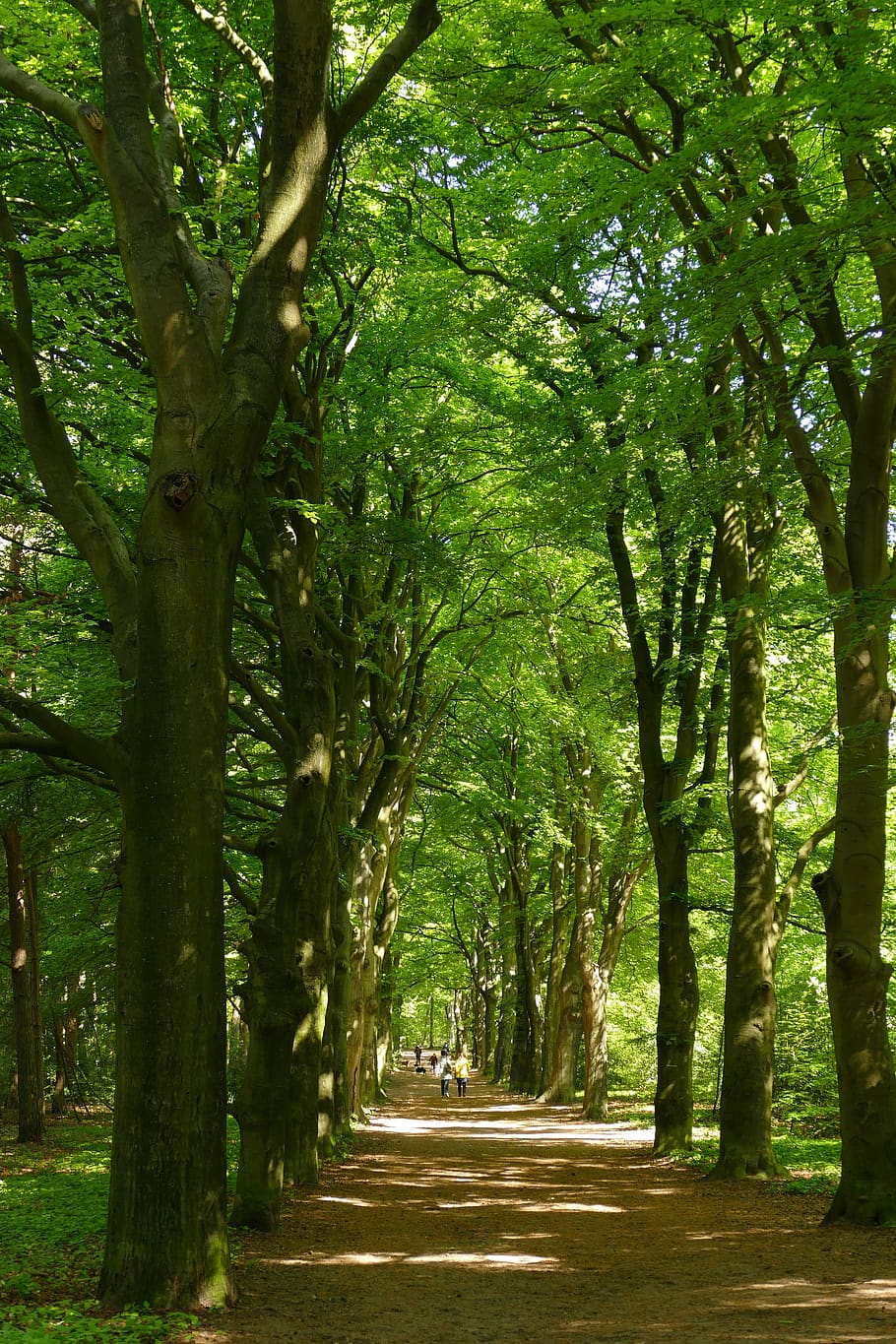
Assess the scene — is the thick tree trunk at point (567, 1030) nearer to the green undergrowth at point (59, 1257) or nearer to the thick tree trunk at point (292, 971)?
the green undergrowth at point (59, 1257)

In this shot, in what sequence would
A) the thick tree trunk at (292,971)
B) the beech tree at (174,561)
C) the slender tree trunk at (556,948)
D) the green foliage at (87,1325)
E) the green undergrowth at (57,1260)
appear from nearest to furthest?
1. the green foliage at (87,1325)
2. the green undergrowth at (57,1260)
3. the beech tree at (174,561)
4. the thick tree trunk at (292,971)
5. the slender tree trunk at (556,948)

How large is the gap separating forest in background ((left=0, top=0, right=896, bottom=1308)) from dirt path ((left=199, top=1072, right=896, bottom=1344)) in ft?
2.41

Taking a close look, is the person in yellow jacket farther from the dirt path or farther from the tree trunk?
the dirt path

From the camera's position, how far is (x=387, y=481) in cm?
1625

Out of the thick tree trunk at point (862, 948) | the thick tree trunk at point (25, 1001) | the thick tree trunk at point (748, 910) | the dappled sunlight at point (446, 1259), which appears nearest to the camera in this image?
the dappled sunlight at point (446, 1259)

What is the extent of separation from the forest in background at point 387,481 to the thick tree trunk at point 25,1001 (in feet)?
0.35

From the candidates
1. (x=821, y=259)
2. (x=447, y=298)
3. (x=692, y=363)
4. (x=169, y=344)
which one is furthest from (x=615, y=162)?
(x=169, y=344)

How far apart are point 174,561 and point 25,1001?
14261 millimetres

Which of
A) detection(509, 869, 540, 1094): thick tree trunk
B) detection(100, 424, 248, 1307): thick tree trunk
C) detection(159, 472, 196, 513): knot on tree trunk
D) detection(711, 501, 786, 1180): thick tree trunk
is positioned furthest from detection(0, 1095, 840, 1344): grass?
detection(509, 869, 540, 1094): thick tree trunk

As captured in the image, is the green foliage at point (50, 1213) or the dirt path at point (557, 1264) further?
the green foliage at point (50, 1213)

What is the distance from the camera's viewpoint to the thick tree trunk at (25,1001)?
18.5 m

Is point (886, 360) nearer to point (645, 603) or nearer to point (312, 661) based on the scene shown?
point (312, 661)

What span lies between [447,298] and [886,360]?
693cm

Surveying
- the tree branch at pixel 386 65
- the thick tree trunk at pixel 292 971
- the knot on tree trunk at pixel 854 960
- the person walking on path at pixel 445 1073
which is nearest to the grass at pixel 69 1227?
the thick tree trunk at pixel 292 971
